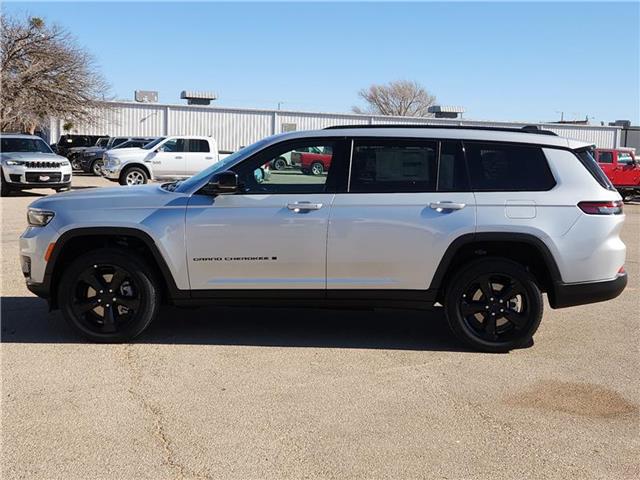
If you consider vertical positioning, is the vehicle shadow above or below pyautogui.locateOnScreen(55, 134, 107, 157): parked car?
below

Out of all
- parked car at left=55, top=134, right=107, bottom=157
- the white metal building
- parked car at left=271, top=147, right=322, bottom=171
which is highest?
the white metal building

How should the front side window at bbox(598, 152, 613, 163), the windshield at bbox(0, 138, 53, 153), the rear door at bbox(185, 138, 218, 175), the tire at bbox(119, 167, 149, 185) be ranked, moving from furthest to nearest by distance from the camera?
the front side window at bbox(598, 152, 613, 163) < the rear door at bbox(185, 138, 218, 175) < the tire at bbox(119, 167, 149, 185) < the windshield at bbox(0, 138, 53, 153)

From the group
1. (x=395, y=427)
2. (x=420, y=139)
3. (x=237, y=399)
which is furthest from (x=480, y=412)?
(x=420, y=139)

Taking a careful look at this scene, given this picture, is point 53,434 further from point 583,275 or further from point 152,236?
point 583,275

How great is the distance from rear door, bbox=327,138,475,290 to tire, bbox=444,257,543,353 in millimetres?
312

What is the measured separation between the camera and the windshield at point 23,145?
19.2 meters

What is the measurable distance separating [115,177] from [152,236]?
16.9 m

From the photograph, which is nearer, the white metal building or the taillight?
the taillight

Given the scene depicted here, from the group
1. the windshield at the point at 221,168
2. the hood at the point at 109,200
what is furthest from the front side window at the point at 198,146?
the windshield at the point at 221,168

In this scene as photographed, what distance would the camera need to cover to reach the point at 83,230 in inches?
217

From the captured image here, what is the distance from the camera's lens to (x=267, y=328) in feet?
20.4

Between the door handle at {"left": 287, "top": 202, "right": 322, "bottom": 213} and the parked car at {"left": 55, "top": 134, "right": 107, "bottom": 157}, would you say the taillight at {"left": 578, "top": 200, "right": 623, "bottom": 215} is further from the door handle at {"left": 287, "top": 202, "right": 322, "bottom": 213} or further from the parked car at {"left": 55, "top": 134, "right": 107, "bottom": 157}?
the parked car at {"left": 55, "top": 134, "right": 107, "bottom": 157}

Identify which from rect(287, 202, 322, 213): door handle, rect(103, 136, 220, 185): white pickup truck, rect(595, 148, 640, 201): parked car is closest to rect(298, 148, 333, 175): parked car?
rect(287, 202, 322, 213): door handle

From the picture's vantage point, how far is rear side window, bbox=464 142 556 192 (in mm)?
5535
